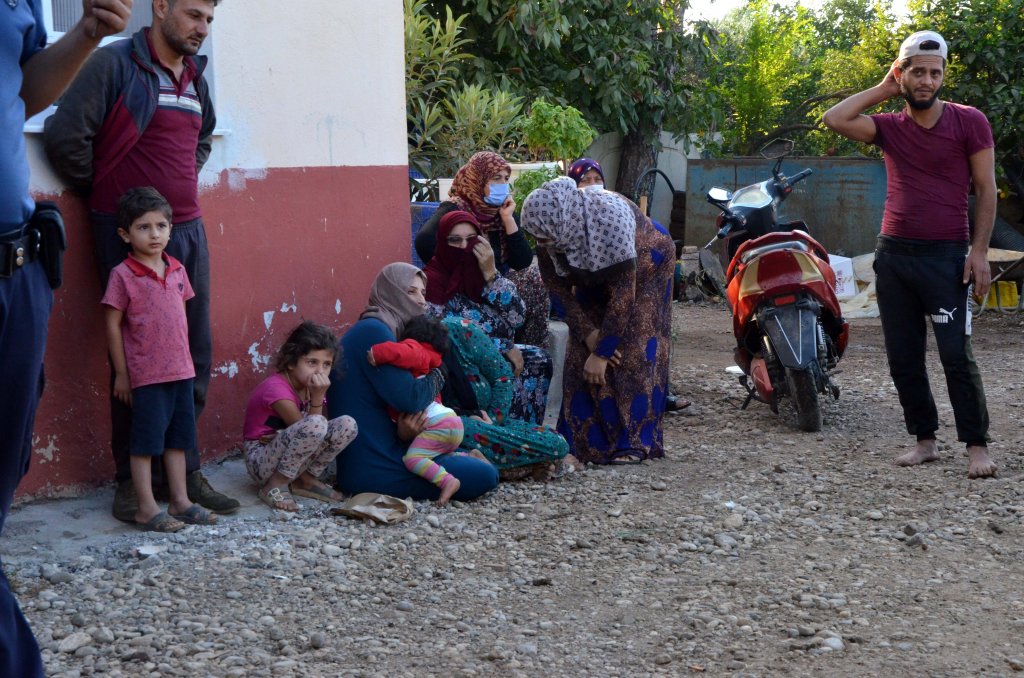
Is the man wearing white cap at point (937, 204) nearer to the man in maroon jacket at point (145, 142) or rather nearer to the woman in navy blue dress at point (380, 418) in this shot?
the woman in navy blue dress at point (380, 418)

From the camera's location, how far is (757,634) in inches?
140

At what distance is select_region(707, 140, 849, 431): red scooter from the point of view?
21.1 ft

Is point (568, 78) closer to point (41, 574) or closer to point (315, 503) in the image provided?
point (315, 503)

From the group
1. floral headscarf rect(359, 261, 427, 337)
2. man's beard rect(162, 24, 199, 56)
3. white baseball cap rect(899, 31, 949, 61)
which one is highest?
white baseball cap rect(899, 31, 949, 61)

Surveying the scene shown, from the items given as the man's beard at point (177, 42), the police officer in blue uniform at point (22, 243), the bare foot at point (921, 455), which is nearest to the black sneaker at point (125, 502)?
the man's beard at point (177, 42)

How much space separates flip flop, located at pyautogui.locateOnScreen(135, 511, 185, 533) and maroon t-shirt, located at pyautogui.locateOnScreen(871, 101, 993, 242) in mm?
3570

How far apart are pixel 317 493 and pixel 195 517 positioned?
648mm

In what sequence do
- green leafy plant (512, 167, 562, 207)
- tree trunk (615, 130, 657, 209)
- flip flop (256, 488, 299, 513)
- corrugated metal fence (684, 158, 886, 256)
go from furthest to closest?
tree trunk (615, 130, 657, 209)
corrugated metal fence (684, 158, 886, 256)
green leafy plant (512, 167, 562, 207)
flip flop (256, 488, 299, 513)

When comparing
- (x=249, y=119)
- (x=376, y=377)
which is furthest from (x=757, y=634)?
(x=249, y=119)

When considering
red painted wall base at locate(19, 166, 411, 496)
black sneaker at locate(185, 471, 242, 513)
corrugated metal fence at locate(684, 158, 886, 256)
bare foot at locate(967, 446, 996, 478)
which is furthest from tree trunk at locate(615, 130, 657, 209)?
black sneaker at locate(185, 471, 242, 513)

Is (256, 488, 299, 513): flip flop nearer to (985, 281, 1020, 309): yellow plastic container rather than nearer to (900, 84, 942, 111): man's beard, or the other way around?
(900, 84, 942, 111): man's beard

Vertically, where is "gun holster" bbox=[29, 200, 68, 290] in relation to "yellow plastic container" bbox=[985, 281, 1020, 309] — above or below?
above

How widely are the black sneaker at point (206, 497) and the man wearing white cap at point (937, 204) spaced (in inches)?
132

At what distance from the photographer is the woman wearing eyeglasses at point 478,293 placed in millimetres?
5887
